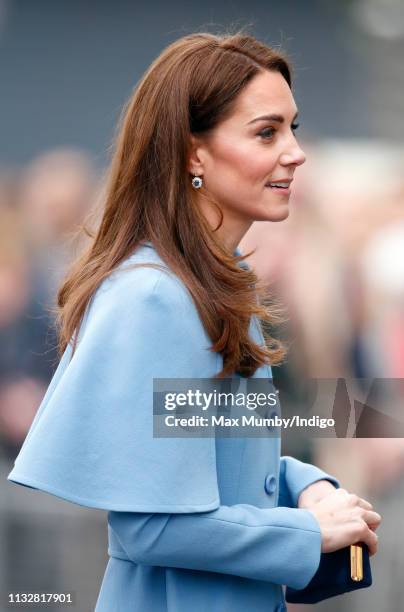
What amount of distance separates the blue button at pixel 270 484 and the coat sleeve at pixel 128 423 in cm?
20

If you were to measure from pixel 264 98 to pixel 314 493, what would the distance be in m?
0.72

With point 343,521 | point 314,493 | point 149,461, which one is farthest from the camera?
point 314,493

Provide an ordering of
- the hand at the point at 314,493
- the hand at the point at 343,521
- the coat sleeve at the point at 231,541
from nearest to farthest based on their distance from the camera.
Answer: the coat sleeve at the point at 231,541, the hand at the point at 343,521, the hand at the point at 314,493

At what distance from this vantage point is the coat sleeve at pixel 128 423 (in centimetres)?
196

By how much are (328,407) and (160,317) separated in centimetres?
115

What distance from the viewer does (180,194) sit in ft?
7.13

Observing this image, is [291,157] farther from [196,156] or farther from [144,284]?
[144,284]

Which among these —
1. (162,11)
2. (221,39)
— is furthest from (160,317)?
(162,11)

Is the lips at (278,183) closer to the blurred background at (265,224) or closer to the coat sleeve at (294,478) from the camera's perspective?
the coat sleeve at (294,478)

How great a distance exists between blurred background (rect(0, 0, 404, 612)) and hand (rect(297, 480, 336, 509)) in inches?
74.0

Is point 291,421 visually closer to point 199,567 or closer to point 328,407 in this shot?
point 328,407

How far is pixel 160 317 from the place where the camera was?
1989mm

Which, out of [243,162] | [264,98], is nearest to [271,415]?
[243,162]

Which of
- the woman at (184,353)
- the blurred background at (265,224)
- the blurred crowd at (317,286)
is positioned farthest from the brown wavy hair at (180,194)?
the blurred crowd at (317,286)
